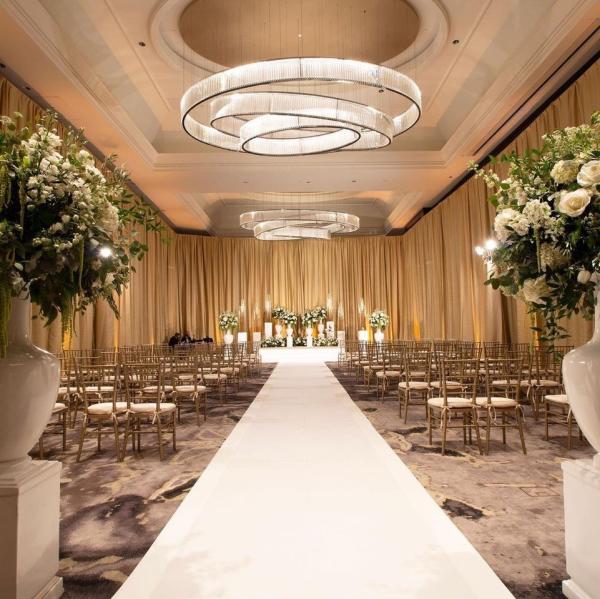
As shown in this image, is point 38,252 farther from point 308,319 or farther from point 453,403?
point 308,319

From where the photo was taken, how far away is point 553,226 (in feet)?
6.91

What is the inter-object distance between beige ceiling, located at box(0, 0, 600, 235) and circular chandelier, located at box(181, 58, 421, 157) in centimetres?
135

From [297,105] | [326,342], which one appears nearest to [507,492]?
[297,105]

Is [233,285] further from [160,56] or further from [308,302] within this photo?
[160,56]

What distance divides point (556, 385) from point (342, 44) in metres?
7.07

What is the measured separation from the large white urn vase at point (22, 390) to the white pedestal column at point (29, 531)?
0.09 metres

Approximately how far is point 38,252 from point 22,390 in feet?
1.78

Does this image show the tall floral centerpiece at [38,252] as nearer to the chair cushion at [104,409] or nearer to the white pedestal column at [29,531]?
the white pedestal column at [29,531]

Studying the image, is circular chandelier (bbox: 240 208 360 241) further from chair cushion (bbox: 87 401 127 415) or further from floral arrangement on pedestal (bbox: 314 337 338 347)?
chair cushion (bbox: 87 401 127 415)

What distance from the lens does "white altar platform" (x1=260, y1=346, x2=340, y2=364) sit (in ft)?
55.2

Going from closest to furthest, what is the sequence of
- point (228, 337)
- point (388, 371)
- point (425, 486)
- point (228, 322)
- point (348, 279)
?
point (425, 486), point (388, 371), point (228, 322), point (228, 337), point (348, 279)

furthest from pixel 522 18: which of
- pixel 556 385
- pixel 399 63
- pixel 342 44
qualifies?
pixel 556 385

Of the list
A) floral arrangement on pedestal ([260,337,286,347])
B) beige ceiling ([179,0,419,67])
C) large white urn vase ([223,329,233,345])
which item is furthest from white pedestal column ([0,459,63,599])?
floral arrangement on pedestal ([260,337,286,347])

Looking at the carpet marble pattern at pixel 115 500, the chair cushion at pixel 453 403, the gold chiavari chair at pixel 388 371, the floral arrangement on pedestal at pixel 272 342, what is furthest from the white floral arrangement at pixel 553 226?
the floral arrangement on pedestal at pixel 272 342
